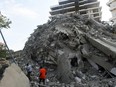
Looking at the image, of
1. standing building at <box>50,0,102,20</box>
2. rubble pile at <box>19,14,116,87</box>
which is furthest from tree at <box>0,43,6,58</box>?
standing building at <box>50,0,102,20</box>

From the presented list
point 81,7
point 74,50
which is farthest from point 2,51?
point 81,7

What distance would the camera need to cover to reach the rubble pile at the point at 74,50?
16.3 m

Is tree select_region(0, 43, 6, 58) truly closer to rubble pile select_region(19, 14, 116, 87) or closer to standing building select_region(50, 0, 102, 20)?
rubble pile select_region(19, 14, 116, 87)

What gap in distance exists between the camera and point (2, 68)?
979 cm

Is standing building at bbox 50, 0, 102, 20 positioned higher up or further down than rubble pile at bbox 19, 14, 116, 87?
higher up

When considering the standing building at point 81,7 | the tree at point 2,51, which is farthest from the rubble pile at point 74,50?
the standing building at point 81,7

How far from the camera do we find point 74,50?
18.9 meters

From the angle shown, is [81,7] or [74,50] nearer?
[74,50]

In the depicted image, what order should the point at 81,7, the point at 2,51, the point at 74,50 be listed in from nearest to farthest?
the point at 2,51
the point at 74,50
the point at 81,7

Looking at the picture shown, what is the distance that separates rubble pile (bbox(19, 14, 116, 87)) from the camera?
1634 centimetres

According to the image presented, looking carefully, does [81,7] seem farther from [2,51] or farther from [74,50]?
[2,51]

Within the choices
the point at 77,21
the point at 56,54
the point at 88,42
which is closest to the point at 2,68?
the point at 56,54

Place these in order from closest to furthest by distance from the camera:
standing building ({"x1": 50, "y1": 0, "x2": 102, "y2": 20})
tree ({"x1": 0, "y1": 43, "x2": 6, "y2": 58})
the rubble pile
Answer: tree ({"x1": 0, "y1": 43, "x2": 6, "y2": 58}), the rubble pile, standing building ({"x1": 50, "y1": 0, "x2": 102, "y2": 20})

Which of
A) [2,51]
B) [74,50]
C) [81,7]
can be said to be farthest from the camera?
[81,7]
